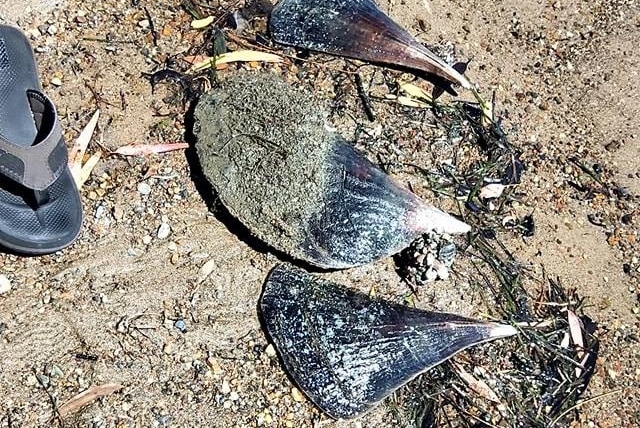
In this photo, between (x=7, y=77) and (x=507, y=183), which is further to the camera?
(x=507, y=183)

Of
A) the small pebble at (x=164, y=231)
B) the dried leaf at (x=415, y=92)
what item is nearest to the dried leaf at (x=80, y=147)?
the small pebble at (x=164, y=231)

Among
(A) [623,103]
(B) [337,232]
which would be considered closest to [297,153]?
(B) [337,232]

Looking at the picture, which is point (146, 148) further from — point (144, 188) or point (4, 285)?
point (4, 285)

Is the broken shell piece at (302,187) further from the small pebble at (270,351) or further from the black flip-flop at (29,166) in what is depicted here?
the black flip-flop at (29,166)

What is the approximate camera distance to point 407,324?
9.07ft

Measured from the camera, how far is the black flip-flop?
101 inches

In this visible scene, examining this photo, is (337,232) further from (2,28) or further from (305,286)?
(2,28)

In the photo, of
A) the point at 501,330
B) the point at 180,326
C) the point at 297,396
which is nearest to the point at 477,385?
the point at 501,330

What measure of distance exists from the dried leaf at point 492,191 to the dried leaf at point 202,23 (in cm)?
130

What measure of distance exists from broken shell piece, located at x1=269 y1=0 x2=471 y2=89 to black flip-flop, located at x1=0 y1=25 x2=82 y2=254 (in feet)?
3.29

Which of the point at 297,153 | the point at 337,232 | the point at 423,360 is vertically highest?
the point at 297,153

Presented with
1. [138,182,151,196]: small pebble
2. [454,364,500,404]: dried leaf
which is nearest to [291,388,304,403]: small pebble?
[454,364,500,404]: dried leaf

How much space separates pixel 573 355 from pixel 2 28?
242 centimetres

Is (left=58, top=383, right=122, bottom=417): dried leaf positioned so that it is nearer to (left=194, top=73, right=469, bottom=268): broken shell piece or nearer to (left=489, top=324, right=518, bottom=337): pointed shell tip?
(left=194, top=73, right=469, bottom=268): broken shell piece
